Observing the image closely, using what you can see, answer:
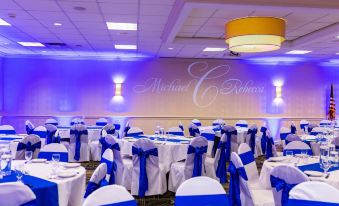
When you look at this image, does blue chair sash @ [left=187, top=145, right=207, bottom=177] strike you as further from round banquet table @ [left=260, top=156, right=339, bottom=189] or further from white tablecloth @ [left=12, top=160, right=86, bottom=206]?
white tablecloth @ [left=12, top=160, right=86, bottom=206]

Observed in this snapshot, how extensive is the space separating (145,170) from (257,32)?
9.05 feet

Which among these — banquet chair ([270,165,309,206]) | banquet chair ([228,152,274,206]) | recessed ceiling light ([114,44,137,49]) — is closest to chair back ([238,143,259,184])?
banquet chair ([228,152,274,206])

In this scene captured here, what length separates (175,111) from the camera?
13898 mm

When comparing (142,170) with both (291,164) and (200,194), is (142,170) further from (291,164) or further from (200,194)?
(200,194)

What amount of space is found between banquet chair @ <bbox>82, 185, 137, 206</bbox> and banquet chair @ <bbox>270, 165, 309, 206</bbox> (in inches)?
56.8

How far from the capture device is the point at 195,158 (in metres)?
6.11

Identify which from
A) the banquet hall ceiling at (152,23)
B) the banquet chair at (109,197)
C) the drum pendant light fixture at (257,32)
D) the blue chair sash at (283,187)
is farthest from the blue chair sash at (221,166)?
the banquet chair at (109,197)

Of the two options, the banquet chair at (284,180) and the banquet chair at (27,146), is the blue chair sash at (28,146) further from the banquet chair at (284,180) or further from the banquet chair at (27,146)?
the banquet chair at (284,180)

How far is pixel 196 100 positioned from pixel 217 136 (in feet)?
14.2

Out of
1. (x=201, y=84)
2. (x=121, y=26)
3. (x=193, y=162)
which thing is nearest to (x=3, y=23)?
(x=121, y=26)

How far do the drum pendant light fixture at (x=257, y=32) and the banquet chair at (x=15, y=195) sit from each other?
4.30 meters

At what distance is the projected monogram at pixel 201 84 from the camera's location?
13820 millimetres

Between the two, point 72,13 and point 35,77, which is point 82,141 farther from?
point 35,77

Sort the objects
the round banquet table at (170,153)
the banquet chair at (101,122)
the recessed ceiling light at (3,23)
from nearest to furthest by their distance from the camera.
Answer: the round banquet table at (170,153) < the recessed ceiling light at (3,23) < the banquet chair at (101,122)
